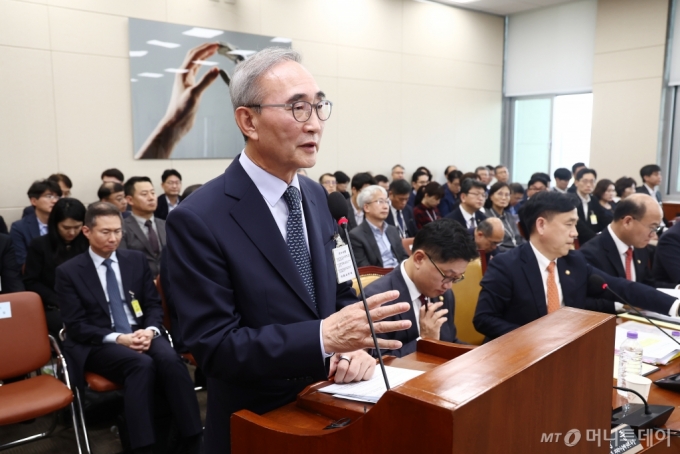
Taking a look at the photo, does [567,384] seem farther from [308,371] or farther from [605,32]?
[605,32]

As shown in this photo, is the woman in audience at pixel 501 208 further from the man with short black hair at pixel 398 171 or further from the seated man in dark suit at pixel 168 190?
the seated man in dark suit at pixel 168 190

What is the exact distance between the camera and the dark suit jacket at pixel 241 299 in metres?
1.02

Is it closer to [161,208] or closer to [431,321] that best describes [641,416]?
[431,321]

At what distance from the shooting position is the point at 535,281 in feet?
8.00

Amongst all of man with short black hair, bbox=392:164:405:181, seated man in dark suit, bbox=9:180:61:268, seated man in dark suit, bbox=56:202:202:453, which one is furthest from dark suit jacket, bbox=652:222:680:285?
man with short black hair, bbox=392:164:405:181

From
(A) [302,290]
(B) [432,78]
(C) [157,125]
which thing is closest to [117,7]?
(C) [157,125]

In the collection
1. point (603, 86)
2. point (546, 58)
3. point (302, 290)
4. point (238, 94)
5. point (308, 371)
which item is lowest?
point (308, 371)

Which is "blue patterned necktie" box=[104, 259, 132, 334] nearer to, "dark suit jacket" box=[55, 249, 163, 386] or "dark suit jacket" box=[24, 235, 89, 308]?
"dark suit jacket" box=[55, 249, 163, 386]

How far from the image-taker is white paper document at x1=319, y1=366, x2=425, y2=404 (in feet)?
3.45

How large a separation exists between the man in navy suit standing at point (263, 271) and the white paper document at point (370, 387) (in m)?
0.03

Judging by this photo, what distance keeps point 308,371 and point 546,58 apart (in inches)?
408

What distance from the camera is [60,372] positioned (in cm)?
289

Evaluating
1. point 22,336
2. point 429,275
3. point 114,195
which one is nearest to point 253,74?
point 429,275

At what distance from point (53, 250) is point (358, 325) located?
11.7ft
